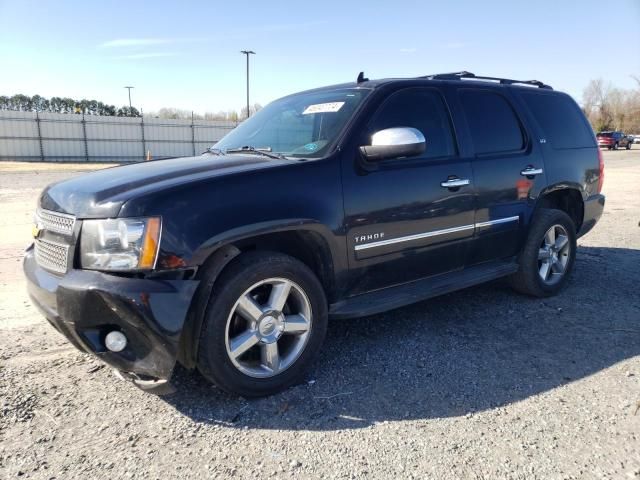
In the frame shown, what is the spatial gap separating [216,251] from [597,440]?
227cm

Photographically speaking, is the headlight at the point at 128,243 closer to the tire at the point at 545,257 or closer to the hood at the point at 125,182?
the hood at the point at 125,182

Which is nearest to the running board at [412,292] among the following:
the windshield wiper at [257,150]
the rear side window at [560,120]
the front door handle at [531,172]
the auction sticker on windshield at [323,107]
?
the front door handle at [531,172]

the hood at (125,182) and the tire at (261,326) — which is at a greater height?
the hood at (125,182)

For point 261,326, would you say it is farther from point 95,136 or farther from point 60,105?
point 60,105

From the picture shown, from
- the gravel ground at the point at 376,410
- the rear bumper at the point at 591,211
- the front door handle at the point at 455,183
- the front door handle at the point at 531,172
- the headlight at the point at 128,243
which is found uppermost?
the front door handle at the point at 531,172

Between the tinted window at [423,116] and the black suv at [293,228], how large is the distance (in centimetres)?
1

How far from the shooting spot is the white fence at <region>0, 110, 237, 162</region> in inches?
1235

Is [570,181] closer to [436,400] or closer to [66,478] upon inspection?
[436,400]

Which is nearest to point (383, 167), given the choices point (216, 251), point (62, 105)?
point (216, 251)


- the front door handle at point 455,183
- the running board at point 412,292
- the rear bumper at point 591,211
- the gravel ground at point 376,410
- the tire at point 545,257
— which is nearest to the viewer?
the gravel ground at point 376,410

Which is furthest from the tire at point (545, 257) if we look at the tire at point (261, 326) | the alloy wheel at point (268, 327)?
the alloy wheel at point (268, 327)

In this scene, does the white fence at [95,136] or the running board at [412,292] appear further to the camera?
the white fence at [95,136]

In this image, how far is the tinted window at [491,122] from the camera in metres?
4.15

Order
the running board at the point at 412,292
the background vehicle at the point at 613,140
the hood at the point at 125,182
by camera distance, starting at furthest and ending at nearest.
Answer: the background vehicle at the point at 613,140
the running board at the point at 412,292
the hood at the point at 125,182
